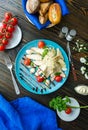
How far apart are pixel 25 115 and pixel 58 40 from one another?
1.07 feet

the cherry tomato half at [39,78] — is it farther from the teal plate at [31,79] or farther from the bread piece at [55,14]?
the bread piece at [55,14]

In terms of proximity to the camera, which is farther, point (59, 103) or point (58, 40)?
point (58, 40)

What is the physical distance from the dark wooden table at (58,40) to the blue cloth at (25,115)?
0.08ft

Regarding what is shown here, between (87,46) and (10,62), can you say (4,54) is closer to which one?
(10,62)

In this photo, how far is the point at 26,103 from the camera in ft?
4.46

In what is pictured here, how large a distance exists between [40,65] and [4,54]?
15cm

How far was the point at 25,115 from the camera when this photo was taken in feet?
4.49

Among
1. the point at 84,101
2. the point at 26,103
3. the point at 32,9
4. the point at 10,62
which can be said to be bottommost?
the point at 84,101

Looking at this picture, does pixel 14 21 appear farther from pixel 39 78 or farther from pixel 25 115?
pixel 25 115

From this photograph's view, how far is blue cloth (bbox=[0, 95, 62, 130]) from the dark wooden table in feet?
0.08

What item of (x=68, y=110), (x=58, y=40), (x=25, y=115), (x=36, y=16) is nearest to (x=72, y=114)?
(x=68, y=110)

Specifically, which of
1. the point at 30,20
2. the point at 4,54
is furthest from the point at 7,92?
the point at 30,20

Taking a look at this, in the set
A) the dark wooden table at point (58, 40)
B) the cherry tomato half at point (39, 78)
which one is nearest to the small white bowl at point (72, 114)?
the dark wooden table at point (58, 40)

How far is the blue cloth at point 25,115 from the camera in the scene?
52.9 inches
